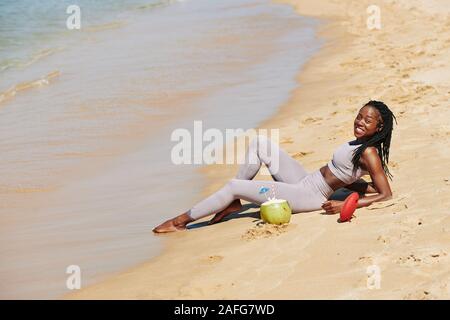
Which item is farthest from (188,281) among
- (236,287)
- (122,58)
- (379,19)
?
(379,19)

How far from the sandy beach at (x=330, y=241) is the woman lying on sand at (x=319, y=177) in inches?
4.2

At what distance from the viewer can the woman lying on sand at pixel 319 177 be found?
5.82 meters

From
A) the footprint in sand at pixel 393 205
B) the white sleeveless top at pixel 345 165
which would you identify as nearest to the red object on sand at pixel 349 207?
the footprint in sand at pixel 393 205

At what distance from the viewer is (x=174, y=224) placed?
20.3 ft

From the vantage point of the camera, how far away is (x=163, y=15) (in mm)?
20438

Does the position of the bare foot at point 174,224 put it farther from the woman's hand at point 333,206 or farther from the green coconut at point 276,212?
the woman's hand at point 333,206

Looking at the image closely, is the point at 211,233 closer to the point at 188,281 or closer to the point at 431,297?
the point at 188,281

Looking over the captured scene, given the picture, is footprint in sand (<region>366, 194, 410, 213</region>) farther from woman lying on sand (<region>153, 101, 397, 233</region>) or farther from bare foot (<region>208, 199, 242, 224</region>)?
bare foot (<region>208, 199, 242, 224</region>)

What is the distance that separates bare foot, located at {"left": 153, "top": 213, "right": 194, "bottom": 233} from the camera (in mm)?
6180

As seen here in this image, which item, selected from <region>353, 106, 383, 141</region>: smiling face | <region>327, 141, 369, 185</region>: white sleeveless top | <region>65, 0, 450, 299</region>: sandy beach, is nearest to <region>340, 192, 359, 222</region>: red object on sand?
<region>65, 0, 450, 299</region>: sandy beach

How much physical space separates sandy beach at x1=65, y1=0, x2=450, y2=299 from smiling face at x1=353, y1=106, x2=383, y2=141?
536 mm

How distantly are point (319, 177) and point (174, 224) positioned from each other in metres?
1.20

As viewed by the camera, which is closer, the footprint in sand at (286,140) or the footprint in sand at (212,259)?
the footprint in sand at (212,259)

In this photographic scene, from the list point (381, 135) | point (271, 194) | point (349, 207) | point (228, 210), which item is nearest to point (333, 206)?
point (349, 207)
